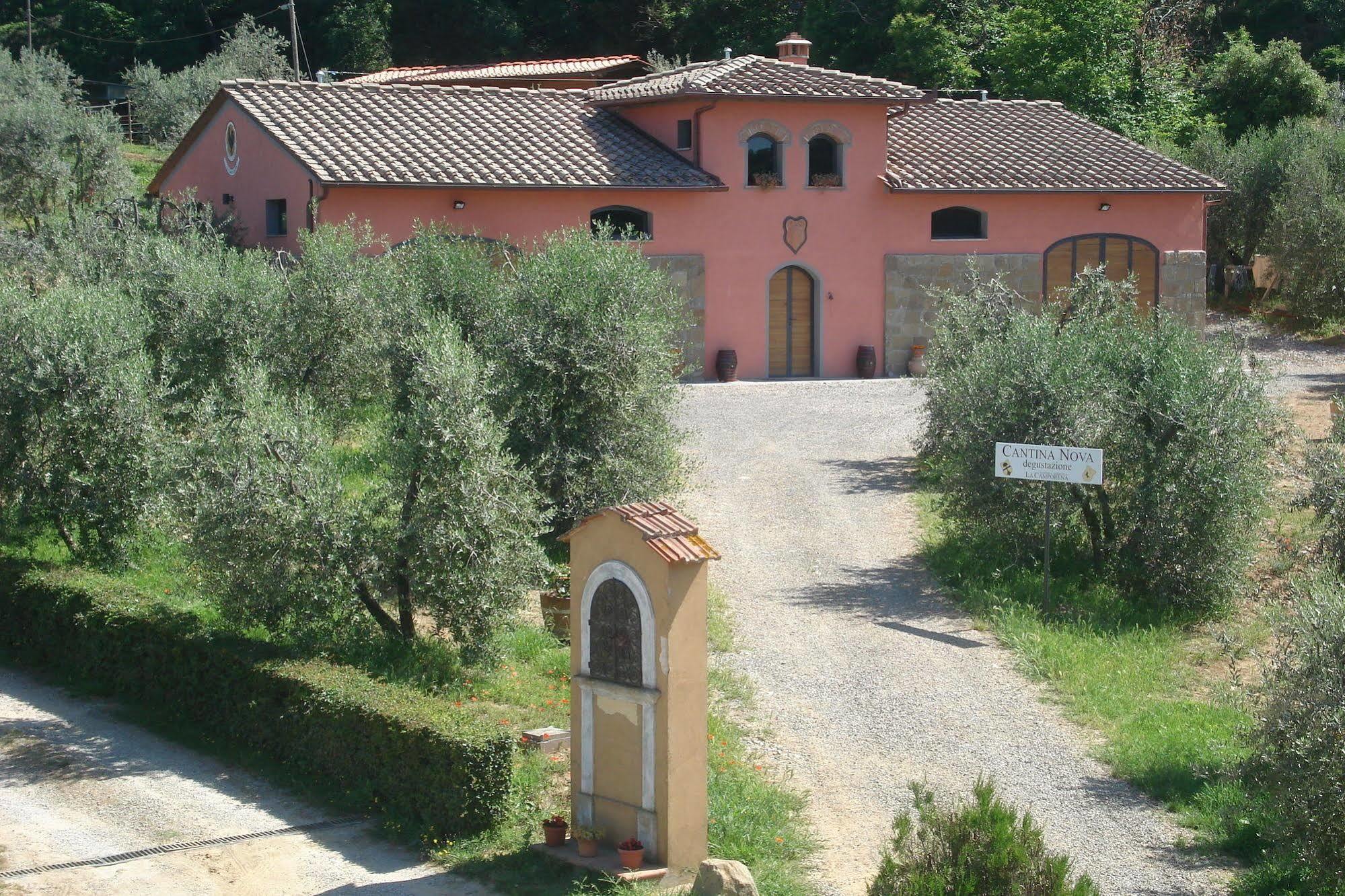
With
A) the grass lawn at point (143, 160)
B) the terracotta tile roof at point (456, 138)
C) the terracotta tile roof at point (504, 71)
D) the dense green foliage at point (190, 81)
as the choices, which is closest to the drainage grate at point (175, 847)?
the terracotta tile roof at point (456, 138)

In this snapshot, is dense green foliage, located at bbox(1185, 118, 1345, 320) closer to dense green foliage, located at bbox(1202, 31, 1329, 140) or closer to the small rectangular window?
dense green foliage, located at bbox(1202, 31, 1329, 140)

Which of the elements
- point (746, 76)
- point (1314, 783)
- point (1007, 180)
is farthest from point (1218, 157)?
point (1314, 783)

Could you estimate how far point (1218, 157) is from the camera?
35.4 m

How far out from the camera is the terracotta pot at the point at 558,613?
13234 millimetres

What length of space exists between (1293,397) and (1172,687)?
13027mm

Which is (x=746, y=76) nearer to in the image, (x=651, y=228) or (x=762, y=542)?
(x=651, y=228)

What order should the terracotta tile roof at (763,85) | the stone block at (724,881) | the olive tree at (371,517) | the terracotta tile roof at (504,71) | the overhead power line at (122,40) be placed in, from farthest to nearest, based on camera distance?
1. the overhead power line at (122,40)
2. the terracotta tile roof at (504,71)
3. the terracotta tile roof at (763,85)
4. the olive tree at (371,517)
5. the stone block at (724,881)

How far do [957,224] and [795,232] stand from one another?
3410mm

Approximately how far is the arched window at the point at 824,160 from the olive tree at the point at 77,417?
14.7m

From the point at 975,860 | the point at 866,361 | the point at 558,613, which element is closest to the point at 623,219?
the point at 866,361

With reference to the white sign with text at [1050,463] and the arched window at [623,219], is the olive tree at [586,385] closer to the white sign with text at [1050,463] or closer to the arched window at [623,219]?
the white sign with text at [1050,463]

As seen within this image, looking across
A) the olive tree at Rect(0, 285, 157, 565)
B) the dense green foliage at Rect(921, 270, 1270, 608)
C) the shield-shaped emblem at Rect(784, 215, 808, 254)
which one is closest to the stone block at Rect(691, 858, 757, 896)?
the dense green foliage at Rect(921, 270, 1270, 608)

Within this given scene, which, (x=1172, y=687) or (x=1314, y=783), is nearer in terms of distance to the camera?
(x=1314, y=783)

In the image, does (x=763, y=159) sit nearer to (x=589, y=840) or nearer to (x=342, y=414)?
(x=342, y=414)
